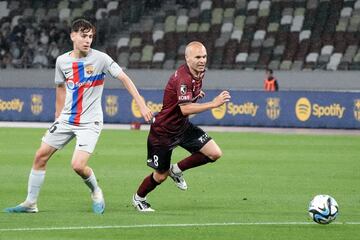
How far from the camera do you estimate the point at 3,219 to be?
11953 mm

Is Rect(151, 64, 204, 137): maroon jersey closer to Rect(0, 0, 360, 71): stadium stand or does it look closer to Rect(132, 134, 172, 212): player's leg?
Rect(132, 134, 172, 212): player's leg

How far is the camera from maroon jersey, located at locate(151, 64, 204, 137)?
12812 mm

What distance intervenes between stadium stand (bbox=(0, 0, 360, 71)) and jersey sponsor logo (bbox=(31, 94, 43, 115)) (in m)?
7.74

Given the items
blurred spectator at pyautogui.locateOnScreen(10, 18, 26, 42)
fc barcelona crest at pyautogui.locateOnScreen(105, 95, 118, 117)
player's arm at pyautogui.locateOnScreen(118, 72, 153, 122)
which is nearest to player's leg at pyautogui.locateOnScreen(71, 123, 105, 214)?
player's arm at pyautogui.locateOnScreen(118, 72, 153, 122)

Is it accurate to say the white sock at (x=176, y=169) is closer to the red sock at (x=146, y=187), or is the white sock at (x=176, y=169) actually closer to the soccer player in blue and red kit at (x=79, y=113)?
the red sock at (x=146, y=187)

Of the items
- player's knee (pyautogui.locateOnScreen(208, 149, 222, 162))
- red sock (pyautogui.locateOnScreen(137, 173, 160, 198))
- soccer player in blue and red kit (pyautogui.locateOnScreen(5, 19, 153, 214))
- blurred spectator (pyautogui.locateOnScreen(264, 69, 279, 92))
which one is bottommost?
blurred spectator (pyautogui.locateOnScreen(264, 69, 279, 92))

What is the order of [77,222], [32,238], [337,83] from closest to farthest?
1. [32,238]
2. [77,222]
3. [337,83]

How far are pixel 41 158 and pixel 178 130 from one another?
171 centimetres

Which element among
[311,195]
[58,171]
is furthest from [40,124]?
[311,195]

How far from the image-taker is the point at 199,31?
4591 centimetres

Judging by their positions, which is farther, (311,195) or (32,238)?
(311,195)

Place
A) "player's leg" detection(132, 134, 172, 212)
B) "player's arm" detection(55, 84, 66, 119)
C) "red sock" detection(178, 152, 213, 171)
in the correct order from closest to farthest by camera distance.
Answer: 1. "player's arm" detection(55, 84, 66, 119)
2. "player's leg" detection(132, 134, 172, 212)
3. "red sock" detection(178, 152, 213, 171)

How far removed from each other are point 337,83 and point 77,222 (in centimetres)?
3013

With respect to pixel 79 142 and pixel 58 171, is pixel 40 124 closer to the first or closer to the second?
pixel 58 171
